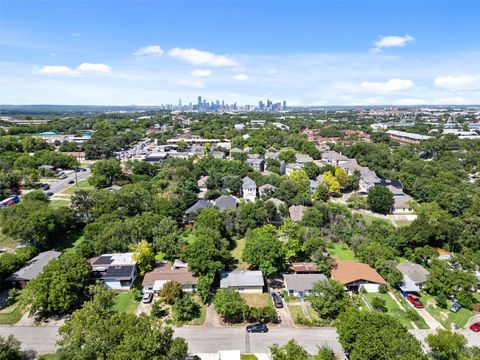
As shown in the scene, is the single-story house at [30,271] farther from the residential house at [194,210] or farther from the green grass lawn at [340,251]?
the green grass lawn at [340,251]

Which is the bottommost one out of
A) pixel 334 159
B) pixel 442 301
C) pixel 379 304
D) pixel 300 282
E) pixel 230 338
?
pixel 230 338

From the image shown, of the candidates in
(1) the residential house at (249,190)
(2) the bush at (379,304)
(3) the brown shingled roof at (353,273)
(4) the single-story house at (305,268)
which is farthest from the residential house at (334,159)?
(2) the bush at (379,304)

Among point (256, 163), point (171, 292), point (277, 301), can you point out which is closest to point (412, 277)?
point (277, 301)

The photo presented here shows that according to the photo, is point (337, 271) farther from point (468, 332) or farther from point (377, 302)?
point (468, 332)

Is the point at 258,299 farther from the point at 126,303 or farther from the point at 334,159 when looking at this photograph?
the point at 334,159

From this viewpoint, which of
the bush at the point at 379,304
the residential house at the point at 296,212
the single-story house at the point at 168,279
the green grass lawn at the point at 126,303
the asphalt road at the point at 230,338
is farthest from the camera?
the residential house at the point at 296,212

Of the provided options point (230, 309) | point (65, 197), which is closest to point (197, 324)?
point (230, 309)
